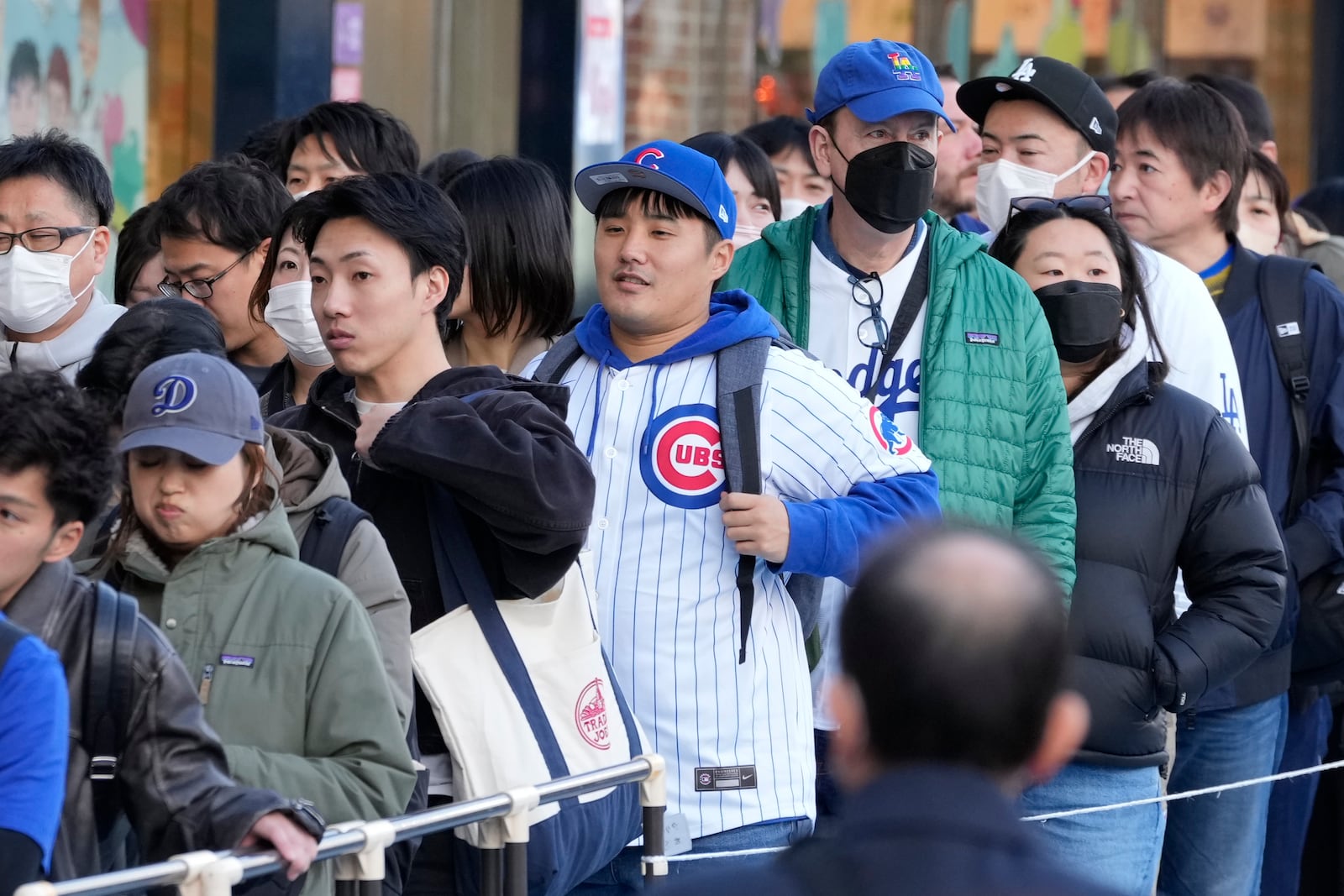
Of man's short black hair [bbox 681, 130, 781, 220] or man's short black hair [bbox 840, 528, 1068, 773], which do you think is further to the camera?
man's short black hair [bbox 681, 130, 781, 220]

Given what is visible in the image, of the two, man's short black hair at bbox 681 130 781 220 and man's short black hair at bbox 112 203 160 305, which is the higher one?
man's short black hair at bbox 681 130 781 220

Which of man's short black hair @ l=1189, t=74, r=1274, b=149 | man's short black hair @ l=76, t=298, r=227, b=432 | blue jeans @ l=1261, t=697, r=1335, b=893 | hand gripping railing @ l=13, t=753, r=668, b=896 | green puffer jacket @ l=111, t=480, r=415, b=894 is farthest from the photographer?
man's short black hair @ l=1189, t=74, r=1274, b=149

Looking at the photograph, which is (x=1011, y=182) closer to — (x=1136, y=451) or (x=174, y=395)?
(x=1136, y=451)

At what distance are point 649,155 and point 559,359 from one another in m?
0.42

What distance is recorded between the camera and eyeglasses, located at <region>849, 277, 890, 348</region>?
4.21m

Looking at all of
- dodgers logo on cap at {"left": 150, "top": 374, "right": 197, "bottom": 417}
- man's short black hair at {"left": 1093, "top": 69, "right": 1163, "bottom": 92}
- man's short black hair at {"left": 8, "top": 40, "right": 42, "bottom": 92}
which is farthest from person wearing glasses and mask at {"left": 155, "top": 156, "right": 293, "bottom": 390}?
man's short black hair at {"left": 1093, "top": 69, "right": 1163, "bottom": 92}

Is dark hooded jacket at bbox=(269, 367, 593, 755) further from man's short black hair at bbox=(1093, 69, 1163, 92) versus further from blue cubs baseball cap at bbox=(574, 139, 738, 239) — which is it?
man's short black hair at bbox=(1093, 69, 1163, 92)

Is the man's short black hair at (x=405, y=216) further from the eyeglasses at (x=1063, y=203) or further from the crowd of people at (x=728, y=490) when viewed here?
the eyeglasses at (x=1063, y=203)

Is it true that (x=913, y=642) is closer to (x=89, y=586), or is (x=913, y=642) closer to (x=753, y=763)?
(x=89, y=586)

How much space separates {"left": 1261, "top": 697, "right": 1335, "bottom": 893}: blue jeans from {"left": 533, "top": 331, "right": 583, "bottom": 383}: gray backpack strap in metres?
2.41

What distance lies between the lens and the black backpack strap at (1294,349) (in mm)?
4953

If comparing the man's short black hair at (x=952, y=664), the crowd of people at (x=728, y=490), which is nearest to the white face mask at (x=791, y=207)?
the crowd of people at (x=728, y=490)

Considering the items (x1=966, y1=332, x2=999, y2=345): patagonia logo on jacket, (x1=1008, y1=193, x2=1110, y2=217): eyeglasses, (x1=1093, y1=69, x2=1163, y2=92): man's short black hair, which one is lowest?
(x1=966, y1=332, x2=999, y2=345): patagonia logo on jacket

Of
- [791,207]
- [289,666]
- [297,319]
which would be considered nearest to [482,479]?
[289,666]
